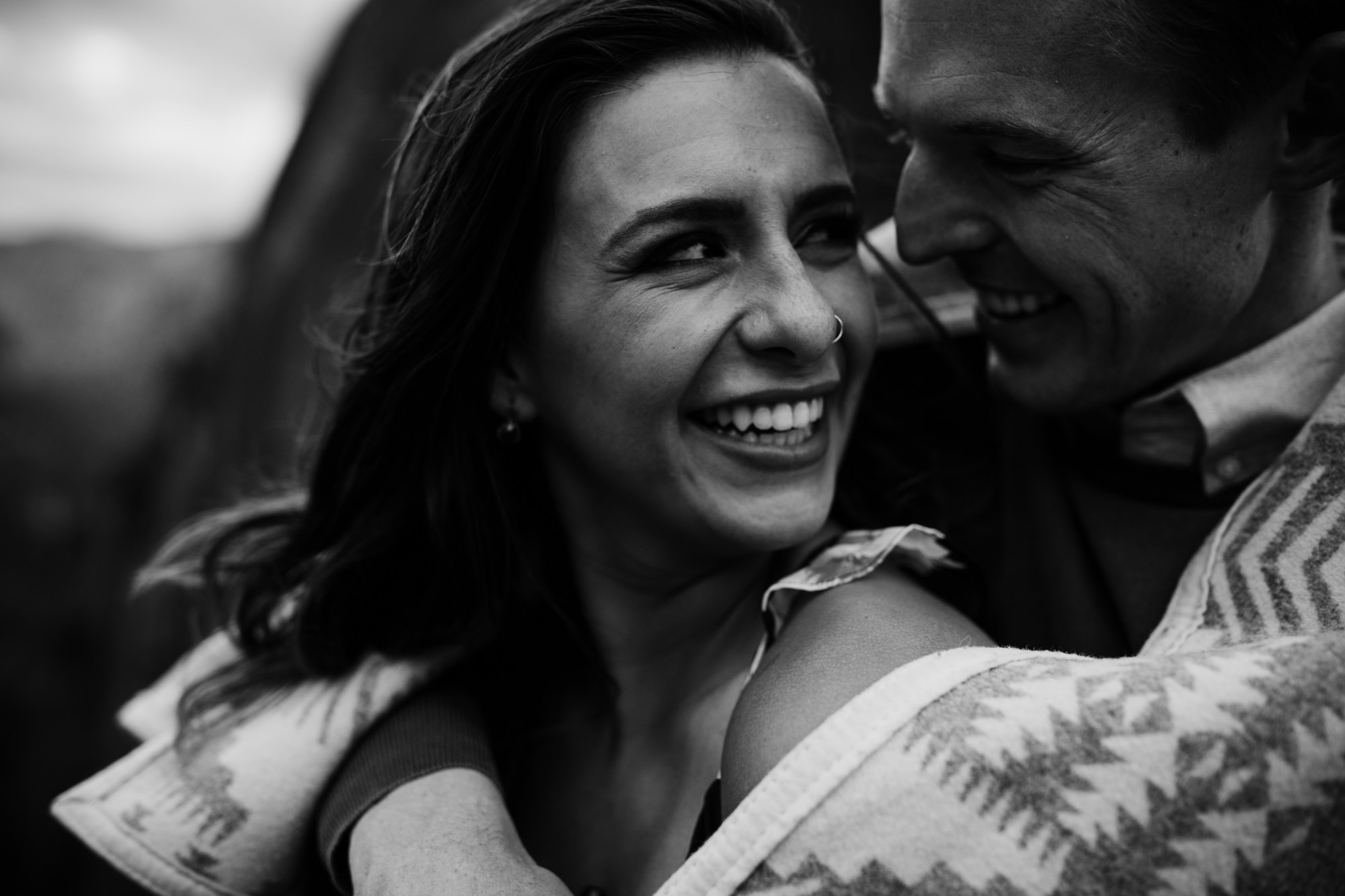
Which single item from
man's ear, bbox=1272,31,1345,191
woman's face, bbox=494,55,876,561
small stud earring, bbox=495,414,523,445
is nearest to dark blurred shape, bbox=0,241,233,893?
small stud earring, bbox=495,414,523,445

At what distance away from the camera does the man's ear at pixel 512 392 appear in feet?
6.14

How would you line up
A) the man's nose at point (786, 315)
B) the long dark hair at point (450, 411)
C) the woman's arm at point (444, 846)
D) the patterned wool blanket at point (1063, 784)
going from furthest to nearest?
the long dark hair at point (450, 411)
the man's nose at point (786, 315)
the woman's arm at point (444, 846)
the patterned wool blanket at point (1063, 784)

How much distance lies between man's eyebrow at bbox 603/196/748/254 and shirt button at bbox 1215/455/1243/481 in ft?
2.41

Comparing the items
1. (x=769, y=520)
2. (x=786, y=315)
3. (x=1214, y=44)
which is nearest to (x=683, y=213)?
(x=786, y=315)

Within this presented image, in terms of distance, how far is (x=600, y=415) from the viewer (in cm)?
170

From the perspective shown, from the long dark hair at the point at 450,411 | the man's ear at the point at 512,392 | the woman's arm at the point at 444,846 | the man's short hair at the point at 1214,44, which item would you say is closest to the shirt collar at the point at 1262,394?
the man's short hair at the point at 1214,44

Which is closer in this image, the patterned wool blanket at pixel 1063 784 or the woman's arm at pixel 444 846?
the patterned wool blanket at pixel 1063 784

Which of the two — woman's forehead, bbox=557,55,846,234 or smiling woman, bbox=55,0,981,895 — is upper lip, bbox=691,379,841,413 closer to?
smiling woman, bbox=55,0,981,895

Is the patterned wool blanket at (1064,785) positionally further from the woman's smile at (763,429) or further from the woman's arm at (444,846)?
the woman's smile at (763,429)

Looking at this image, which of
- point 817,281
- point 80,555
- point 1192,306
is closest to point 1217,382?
point 1192,306

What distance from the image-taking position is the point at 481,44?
73.2 inches

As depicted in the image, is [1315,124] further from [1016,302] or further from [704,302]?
[704,302]

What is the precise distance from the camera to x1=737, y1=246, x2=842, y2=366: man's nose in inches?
63.1

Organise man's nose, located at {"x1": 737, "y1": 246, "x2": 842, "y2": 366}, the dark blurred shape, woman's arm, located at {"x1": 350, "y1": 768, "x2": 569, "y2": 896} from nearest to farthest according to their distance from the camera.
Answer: woman's arm, located at {"x1": 350, "y1": 768, "x2": 569, "y2": 896}, man's nose, located at {"x1": 737, "y1": 246, "x2": 842, "y2": 366}, the dark blurred shape
